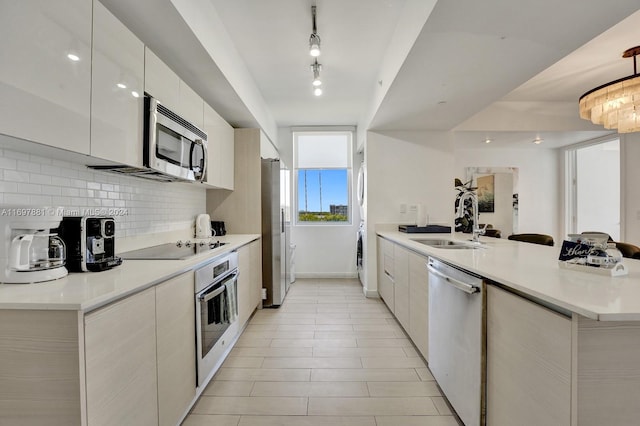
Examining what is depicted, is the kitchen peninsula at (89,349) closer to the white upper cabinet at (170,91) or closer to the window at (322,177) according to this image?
the white upper cabinet at (170,91)

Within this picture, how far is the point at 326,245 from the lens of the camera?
219 inches

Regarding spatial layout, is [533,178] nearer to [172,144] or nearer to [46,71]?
[172,144]

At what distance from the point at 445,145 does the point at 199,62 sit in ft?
10.6

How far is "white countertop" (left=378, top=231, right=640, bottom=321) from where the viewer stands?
2.97ft

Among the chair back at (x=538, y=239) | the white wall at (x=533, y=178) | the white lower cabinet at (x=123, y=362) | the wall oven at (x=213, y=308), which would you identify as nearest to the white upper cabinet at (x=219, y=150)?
the wall oven at (x=213, y=308)

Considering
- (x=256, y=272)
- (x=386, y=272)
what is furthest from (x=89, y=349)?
(x=386, y=272)

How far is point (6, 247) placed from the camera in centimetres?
119

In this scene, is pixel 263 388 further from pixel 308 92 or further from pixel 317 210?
pixel 317 210

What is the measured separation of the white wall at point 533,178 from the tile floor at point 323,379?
158 inches

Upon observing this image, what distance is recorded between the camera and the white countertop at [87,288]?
993mm

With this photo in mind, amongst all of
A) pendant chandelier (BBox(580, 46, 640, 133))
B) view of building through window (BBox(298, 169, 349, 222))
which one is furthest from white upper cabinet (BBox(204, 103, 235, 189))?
pendant chandelier (BBox(580, 46, 640, 133))

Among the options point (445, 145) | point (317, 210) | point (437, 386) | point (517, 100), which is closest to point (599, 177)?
point (517, 100)

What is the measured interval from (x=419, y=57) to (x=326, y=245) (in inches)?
150

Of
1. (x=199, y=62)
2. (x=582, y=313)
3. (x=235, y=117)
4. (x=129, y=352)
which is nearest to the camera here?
(x=582, y=313)
